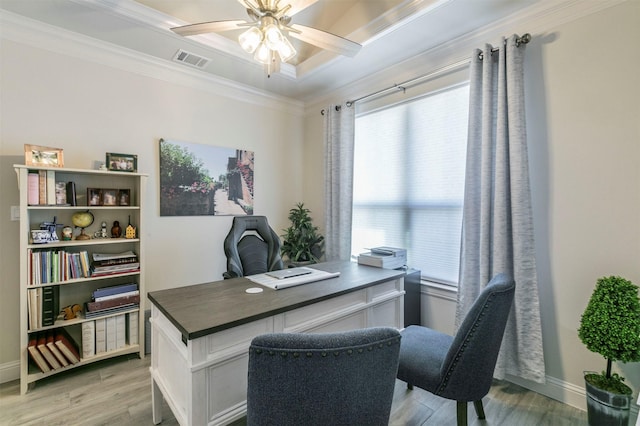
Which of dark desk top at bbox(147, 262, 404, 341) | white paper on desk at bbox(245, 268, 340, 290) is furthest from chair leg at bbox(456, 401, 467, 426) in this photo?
white paper on desk at bbox(245, 268, 340, 290)

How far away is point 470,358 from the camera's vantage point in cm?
136

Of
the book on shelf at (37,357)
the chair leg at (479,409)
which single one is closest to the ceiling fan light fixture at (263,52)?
the chair leg at (479,409)

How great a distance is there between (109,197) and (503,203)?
317 cm

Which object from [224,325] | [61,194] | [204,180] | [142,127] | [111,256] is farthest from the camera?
[204,180]

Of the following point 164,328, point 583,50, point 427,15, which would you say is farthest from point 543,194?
point 164,328

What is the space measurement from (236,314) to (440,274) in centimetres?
200

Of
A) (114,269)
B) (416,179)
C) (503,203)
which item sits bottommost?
(114,269)

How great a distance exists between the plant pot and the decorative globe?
365 centimetres

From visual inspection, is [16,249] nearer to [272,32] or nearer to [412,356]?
[272,32]

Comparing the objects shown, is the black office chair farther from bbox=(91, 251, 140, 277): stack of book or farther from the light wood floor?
the light wood floor

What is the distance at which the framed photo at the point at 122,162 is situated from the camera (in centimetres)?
248

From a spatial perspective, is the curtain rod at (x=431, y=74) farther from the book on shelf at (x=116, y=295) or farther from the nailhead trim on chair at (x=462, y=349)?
the book on shelf at (x=116, y=295)

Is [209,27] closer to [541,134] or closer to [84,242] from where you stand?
[84,242]

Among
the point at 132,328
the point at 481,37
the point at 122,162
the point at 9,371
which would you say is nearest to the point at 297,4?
the point at 481,37
